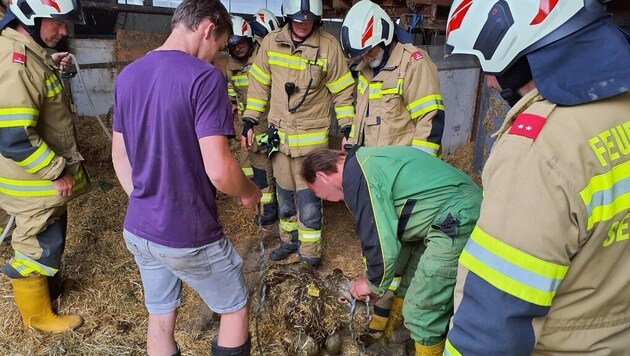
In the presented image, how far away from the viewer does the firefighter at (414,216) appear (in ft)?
7.39

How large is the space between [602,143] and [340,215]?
4489 millimetres

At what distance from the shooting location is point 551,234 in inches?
40.8

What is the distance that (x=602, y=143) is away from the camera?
1.06 m

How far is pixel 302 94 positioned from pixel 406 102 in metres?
1.00

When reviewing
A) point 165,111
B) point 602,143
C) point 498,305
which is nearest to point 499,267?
point 498,305

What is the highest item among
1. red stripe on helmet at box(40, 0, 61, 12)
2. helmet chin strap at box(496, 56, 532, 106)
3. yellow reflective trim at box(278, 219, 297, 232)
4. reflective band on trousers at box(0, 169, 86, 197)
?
red stripe on helmet at box(40, 0, 61, 12)

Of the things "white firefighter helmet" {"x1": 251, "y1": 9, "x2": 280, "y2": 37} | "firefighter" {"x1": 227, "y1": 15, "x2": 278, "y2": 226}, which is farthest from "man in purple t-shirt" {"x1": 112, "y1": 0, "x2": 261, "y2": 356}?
"white firefighter helmet" {"x1": 251, "y1": 9, "x2": 280, "y2": 37}

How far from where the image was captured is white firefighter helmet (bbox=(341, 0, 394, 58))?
3.41m

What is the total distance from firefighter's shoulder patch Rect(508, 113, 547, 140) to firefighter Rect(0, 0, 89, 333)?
2.75m

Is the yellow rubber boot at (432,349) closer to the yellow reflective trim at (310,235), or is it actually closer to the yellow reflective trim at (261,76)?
the yellow reflective trim at (310,235)

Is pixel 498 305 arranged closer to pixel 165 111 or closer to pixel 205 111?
pixel 205 111

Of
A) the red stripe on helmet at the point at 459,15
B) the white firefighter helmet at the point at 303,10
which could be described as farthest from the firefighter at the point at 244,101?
the red stripe on helmet at the point at 459,15

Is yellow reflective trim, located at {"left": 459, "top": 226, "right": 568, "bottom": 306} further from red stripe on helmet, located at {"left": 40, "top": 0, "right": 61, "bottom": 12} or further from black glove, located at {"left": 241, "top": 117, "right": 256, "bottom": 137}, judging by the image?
black glove, located at {"left": 241, "top": 117, "right": 256, "bottom": 137}

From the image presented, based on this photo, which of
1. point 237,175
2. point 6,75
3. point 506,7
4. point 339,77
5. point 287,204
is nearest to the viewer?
point 506,7
